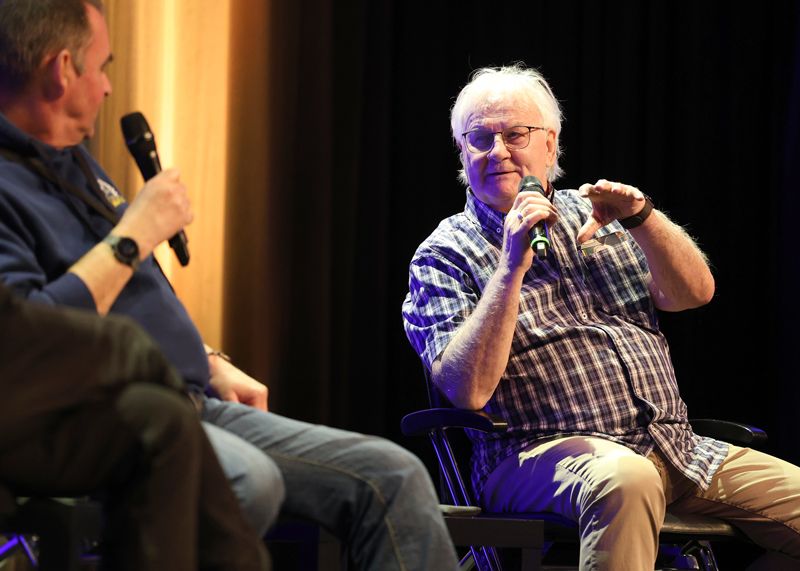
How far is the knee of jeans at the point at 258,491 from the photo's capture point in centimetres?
151

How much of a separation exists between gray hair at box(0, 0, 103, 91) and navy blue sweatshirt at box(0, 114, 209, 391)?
3.5 inches

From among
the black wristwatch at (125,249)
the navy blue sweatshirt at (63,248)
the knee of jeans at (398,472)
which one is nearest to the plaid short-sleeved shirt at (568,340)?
the knee of jeans at (398,472)

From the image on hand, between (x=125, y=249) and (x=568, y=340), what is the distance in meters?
1.17

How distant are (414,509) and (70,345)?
662 millimetres

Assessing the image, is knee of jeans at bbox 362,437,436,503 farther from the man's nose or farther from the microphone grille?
the man's nose

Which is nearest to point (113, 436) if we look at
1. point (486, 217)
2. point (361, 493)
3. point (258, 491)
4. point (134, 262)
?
point (258, 491)

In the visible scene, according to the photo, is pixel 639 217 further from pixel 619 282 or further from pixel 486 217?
pixel 486 217

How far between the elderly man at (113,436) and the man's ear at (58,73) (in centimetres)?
63

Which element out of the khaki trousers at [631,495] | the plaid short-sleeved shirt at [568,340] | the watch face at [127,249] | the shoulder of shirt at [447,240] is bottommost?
the khaki trousers at [631,495]

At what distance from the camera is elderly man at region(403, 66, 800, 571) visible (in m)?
2.17

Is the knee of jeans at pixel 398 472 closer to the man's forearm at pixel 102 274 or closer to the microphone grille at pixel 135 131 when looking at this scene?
the man's forearm at pixel 102 274

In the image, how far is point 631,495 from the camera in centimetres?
206

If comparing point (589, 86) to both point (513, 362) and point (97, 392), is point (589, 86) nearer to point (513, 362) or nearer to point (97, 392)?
point (513, 362)

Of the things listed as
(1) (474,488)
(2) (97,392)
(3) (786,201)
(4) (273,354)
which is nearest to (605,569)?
(1) (474,488)
